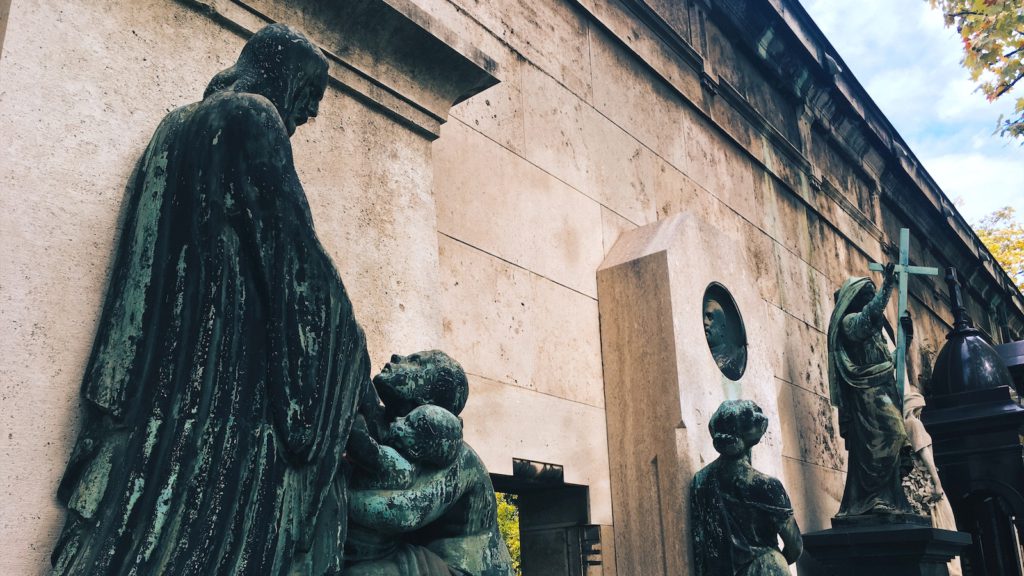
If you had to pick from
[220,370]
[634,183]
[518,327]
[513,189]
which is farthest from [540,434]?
[220,370]

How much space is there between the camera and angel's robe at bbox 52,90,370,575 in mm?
1951

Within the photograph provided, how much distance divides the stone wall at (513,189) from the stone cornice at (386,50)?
2 centimetres

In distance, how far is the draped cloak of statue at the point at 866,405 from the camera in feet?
25.7

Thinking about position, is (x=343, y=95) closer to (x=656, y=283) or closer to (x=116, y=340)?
(x=116, y=340)

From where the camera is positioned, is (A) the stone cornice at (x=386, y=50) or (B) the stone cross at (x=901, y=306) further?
(B) the stone cross at (x=901, y=306)

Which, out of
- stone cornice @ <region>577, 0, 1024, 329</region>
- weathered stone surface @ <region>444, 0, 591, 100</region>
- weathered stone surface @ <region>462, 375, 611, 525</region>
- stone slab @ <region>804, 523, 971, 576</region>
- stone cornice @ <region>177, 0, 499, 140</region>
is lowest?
stone slab @ <region>804, 523, 971, 576</region>

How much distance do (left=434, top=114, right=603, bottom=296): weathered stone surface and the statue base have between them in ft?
11.4

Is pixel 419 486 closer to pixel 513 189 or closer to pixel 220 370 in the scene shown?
pixel 220 370

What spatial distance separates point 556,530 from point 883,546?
11.7ft

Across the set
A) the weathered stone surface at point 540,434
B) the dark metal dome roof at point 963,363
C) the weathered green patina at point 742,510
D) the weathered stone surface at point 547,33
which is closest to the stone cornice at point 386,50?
the weathered stone surface at point 540,434

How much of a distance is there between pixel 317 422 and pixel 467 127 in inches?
128

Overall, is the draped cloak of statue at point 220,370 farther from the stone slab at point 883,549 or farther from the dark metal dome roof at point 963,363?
the dark metal dome roof at point 963,363

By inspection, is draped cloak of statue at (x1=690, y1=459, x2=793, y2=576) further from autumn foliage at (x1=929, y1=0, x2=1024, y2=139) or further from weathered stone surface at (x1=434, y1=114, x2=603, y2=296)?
autumn foliage at (x1=929, y1=0, x2=1024, y2=139)

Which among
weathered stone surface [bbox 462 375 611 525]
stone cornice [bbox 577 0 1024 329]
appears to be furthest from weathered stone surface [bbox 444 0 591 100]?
weathered stone surface [bbox 462 375 611 525]
